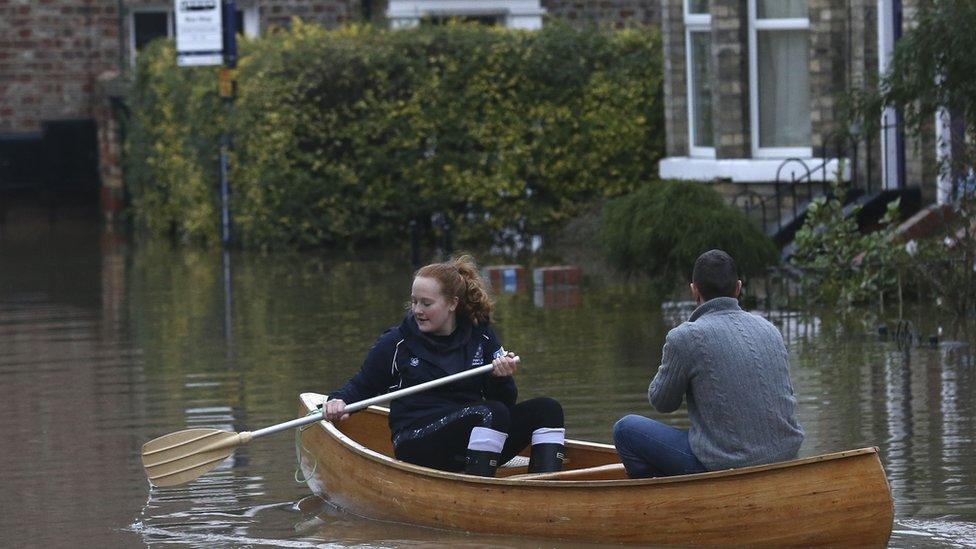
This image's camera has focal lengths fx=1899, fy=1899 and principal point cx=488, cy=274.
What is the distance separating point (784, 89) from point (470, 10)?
30.1 feet

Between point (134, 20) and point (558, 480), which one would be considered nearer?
point (558, 480)

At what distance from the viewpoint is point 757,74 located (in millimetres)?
21578

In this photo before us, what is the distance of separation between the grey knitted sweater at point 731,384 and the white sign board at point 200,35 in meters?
18.2

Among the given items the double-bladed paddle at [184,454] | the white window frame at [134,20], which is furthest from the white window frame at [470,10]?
the double-bladed paddle at [184,454]

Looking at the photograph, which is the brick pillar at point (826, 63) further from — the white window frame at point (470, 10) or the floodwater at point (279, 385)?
the white window frame at point (470, 10)

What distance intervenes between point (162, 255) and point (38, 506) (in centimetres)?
1660

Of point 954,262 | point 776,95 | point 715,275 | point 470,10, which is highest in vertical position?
point 470,10

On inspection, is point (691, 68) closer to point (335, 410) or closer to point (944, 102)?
point (944, 102)

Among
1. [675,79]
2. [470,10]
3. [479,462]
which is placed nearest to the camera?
[479,462]

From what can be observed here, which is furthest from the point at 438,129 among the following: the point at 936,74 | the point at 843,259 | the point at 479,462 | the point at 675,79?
the point at 479,462

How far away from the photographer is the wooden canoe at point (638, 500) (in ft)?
24.8

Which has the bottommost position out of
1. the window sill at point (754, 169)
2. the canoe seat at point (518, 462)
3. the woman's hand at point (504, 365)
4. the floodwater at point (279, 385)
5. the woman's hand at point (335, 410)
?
the floodwater at point (279, 385)

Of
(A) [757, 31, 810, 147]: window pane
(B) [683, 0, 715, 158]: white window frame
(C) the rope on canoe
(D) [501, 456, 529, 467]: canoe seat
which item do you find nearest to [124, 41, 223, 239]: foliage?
(B) [683, 0, 715, 158]: white window frame

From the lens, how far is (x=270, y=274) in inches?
867
